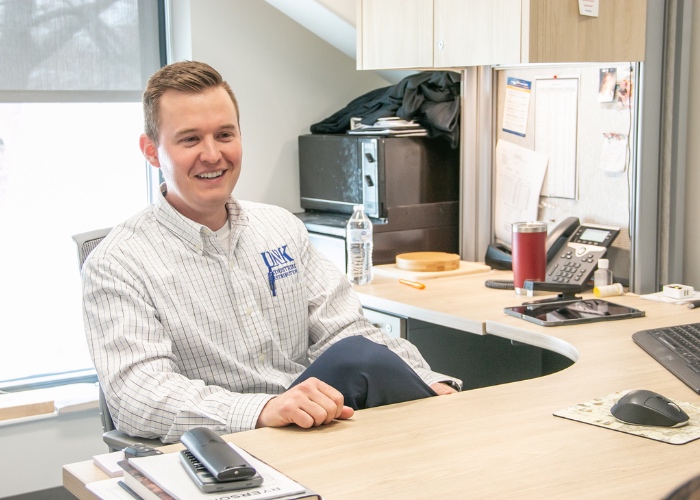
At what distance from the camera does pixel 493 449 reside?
1.41 m

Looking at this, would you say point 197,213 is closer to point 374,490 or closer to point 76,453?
point 374,490

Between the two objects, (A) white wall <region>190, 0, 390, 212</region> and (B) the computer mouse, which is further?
(A) white wall <region>190, 0, 390, 212</region>

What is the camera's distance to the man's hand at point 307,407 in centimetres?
153

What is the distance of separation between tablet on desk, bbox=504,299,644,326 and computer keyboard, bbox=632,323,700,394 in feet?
0.60

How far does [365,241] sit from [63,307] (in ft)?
3.88

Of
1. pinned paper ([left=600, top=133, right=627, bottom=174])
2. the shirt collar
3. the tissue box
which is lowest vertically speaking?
the tissue box

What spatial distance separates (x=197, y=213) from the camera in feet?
6.49

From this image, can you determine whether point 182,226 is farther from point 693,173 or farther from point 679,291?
point 693,173

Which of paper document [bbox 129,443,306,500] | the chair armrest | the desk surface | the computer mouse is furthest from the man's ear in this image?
the computer mouse

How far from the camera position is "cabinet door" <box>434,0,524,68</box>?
2.44 m

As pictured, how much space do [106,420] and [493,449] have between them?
32.7 inches

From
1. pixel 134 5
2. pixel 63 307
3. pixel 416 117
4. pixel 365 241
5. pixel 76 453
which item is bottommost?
pixel 76 453

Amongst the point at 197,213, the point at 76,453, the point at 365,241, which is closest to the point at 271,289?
the point at 197,213

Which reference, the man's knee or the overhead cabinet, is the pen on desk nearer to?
the overhead cabinet
